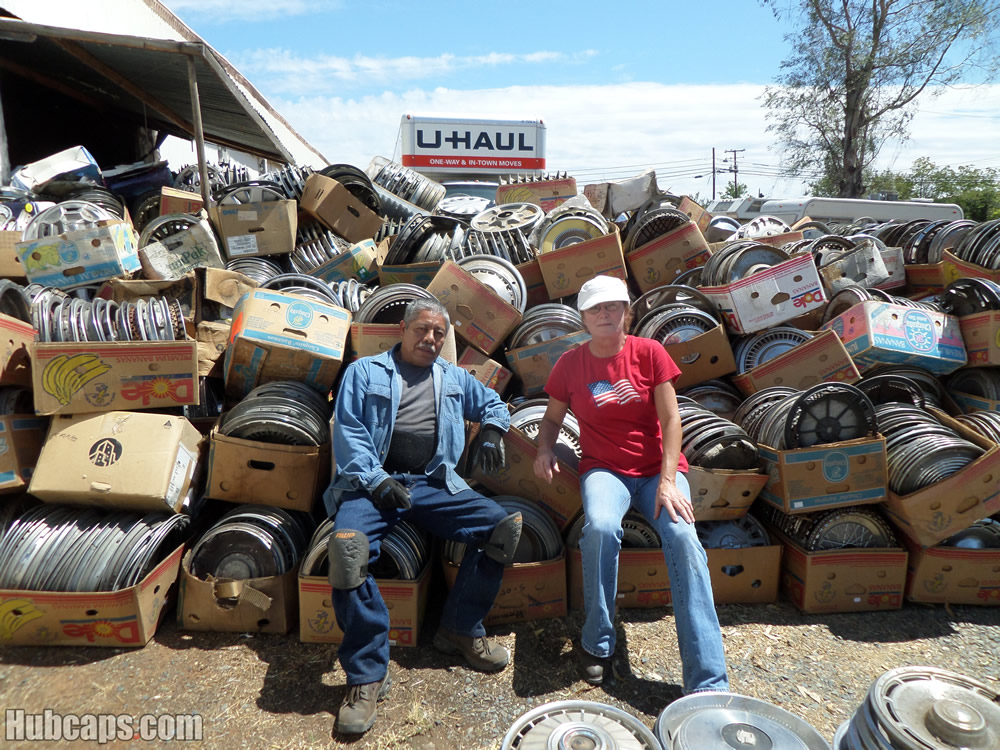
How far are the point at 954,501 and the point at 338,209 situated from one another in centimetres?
597

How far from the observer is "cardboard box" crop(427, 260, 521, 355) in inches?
190

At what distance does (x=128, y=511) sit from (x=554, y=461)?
8.37 feet

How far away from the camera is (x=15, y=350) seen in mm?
4066

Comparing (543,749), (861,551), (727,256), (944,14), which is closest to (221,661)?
(543,749)

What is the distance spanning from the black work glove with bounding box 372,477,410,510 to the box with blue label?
4.07 ft

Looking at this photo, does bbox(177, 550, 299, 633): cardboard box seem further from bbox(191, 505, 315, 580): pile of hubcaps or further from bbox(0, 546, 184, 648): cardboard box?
bbox(0, 546, 184, 648): cardboard box

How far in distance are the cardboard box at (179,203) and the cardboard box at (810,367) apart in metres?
5.69

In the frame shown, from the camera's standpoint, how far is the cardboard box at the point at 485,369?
4711 millimetres

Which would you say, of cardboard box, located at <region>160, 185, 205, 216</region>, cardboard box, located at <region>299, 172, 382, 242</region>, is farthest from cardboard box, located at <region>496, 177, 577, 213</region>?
cardboard box, located at <region>160, 185, 205, 216</region>

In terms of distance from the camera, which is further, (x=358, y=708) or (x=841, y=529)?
(x=841, y=529)

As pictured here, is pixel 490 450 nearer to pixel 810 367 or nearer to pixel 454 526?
pixel 454 526

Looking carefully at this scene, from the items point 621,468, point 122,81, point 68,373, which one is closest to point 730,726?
point 621,468

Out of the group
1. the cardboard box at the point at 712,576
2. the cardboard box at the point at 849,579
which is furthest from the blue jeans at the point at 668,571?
the cardboard box at the point at 849,579

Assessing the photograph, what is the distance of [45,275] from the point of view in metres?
4.95
